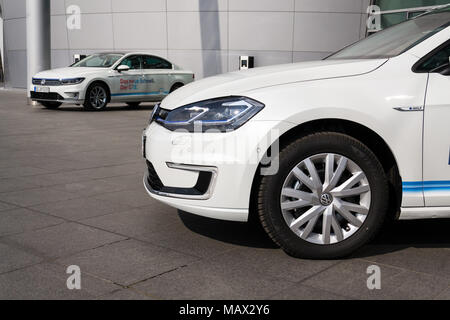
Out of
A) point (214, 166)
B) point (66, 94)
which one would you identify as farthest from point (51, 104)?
point (214, 166)

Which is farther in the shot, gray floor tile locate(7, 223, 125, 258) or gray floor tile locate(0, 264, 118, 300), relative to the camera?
gray floor tile locate(7, 223, 125, 258)

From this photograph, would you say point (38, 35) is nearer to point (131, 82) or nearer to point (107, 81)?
point (107, 81)

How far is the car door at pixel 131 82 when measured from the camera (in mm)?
14891

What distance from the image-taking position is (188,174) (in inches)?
142

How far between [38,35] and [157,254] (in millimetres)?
13773

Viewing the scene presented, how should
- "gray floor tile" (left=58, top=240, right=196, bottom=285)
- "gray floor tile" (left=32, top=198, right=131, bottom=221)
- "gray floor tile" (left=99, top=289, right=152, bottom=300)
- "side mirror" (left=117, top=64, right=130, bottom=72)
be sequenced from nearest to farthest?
"gray floor tile" (left=99, top=289, right=152, bottom=300)
"gray floor tile" (left=58, top=240, right=196, bottom=285)
"gray floor tile" (left=32, top=198, right=131, bottom=221)
"side mirror" (left=117, top=64, right=130, bottom=72)

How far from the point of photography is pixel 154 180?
13.0ft

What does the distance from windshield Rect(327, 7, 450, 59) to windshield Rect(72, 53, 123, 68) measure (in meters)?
11.1

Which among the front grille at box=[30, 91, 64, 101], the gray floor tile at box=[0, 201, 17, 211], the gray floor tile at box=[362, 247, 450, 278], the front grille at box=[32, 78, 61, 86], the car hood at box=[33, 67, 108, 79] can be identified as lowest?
the gray floor tile at box=[362, 247, 450, 278]

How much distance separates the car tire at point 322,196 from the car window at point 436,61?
25.4 inches

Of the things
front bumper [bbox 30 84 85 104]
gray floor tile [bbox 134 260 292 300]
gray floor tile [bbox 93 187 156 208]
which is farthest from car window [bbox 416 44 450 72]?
front bumper [bbox 30 84 85 104]

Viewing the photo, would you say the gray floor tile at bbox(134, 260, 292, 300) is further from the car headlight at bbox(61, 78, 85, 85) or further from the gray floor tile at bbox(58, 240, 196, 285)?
the car headlight at bbox(61, 78, 85, 85)

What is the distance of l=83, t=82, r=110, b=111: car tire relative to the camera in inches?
564
